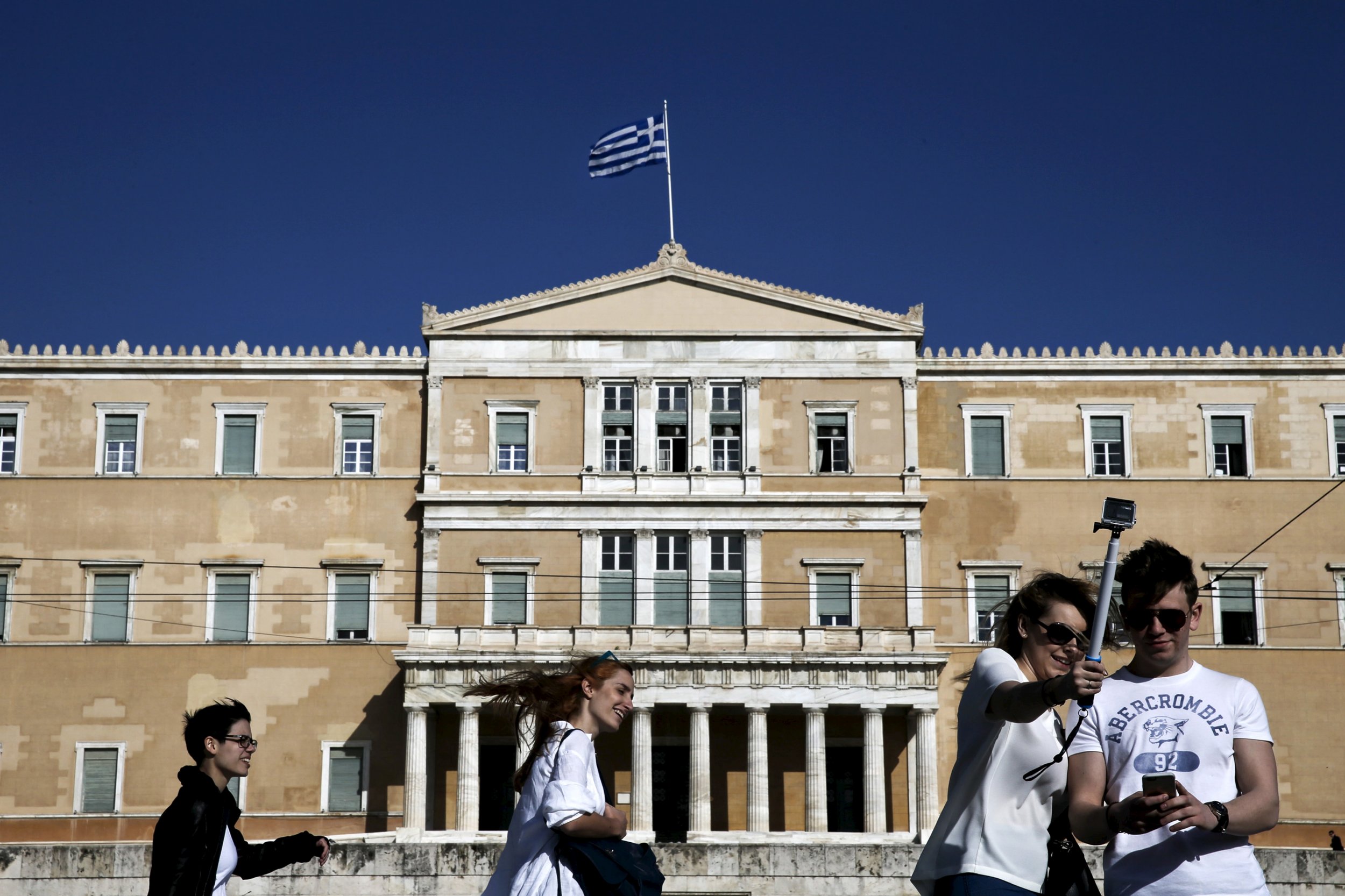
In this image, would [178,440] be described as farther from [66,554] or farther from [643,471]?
[643,471]

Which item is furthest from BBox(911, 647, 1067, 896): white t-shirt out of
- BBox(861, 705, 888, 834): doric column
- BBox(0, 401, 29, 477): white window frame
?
BBox(0, 401, 29, 477): white window frame

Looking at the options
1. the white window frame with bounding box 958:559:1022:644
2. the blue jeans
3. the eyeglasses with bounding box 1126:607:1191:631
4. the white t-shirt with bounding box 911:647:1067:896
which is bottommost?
the blue jeans

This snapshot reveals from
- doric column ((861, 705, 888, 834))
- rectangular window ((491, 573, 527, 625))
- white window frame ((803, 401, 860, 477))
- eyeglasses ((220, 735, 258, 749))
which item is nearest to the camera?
eyeglasses ((220, 735, 258, 749))

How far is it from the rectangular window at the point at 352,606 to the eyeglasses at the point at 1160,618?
34.8m

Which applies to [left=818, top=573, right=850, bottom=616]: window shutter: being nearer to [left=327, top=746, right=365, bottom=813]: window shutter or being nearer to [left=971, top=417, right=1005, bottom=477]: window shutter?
[left=971, top=417, right=1005, bottom=477]: window shutter

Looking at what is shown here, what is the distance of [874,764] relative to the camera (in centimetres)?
3722

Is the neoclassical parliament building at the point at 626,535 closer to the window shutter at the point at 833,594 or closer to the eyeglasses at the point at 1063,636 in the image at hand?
the window shutter at the point at 833,594

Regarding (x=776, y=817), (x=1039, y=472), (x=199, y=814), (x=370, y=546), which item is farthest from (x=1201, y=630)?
(x=199, y=814)

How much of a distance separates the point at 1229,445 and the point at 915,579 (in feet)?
29.0

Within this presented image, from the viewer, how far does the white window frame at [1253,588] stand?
1561 inches

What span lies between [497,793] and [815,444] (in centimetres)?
1154

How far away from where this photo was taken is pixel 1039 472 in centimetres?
A: 4053

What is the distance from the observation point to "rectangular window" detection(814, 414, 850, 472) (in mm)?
40281

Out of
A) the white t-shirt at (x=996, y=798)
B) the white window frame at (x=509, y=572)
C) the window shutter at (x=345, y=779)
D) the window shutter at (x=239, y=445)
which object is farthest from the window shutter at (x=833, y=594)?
the white t-shirt at (x=996, y=798)
